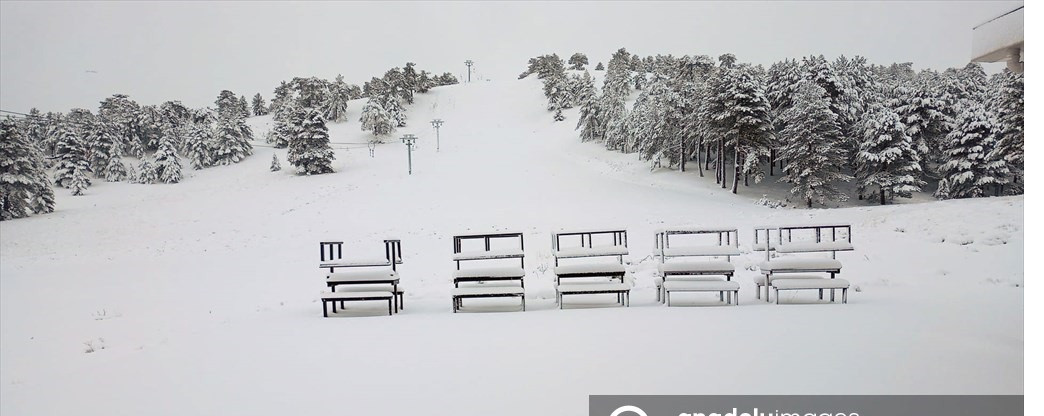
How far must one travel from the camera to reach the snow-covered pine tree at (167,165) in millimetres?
45000

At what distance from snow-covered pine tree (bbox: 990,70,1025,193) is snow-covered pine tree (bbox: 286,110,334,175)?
1648 inches

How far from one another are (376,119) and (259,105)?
34.7 meters

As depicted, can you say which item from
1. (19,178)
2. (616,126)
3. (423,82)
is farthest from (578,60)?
(19,178)

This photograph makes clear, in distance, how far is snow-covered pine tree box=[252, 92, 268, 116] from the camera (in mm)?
80125

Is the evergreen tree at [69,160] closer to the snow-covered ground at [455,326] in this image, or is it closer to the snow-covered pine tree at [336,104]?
the snow-covered ground at [455,326]

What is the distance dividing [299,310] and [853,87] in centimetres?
3977

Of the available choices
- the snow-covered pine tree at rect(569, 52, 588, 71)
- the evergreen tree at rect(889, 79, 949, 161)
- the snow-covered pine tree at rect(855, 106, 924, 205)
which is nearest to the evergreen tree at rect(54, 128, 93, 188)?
the snow-covered pine tree at rect(855, 106, 924, 205)

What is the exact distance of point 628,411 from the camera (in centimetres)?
412

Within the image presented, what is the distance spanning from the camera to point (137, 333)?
29.9ft

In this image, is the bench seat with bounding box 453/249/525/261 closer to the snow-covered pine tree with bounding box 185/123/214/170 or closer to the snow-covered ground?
the snow-covered ground

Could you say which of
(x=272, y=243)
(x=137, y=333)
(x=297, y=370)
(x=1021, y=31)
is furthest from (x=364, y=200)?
(x=1021, y=31)

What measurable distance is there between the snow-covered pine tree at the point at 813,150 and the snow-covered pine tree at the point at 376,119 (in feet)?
132

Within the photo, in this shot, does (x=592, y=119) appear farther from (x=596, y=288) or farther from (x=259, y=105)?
(x=259, y=105)

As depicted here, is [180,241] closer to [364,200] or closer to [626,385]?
[364,200]
